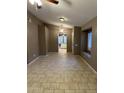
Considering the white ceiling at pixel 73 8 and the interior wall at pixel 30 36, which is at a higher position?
the white ceiling at pixel 73 8

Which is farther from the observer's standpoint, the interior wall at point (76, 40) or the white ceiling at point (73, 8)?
the interior wall at point (76, 40)

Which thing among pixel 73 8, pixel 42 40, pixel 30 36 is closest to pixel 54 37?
pixel 42 40

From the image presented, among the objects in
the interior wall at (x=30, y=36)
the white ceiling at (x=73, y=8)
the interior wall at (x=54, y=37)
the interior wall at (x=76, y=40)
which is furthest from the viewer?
the interior wall at (x=54, y=37)

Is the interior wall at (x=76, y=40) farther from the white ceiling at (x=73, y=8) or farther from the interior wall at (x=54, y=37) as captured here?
the white ceiling at (x=73, y=8)

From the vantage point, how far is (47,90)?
10.9 feet

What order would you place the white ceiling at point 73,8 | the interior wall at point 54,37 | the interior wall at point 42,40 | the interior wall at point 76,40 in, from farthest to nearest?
the interior wall at point 54,37 < the interior wall at point 76,40 < the interior wall at point 42,40 < the white ceiling at point 73,8

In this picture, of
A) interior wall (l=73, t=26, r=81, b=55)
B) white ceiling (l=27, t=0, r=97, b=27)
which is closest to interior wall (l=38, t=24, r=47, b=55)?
interior wall (l=73, t=26, r=81, b=55)

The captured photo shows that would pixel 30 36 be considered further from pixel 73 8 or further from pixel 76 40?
pixel 76 40

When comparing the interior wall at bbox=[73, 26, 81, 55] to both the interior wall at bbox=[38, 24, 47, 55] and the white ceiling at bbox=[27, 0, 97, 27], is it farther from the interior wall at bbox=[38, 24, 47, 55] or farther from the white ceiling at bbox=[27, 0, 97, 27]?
the white ceiling at bbox=[27, 0, 97, 27]

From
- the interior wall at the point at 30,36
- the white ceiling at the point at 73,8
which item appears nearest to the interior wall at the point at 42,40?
the interior wall at the point at 30,36
